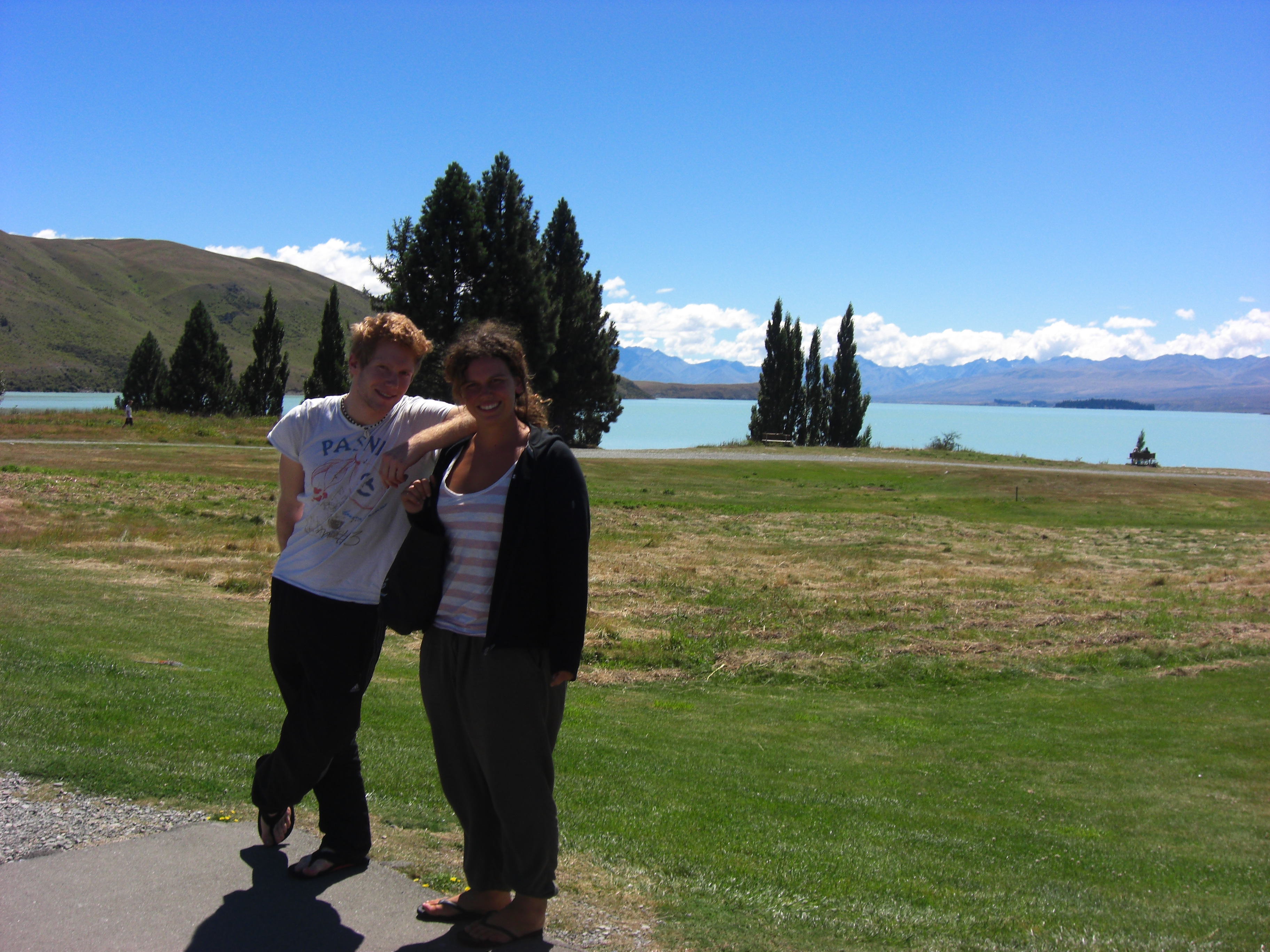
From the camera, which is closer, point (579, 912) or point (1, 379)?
point (579, 912)

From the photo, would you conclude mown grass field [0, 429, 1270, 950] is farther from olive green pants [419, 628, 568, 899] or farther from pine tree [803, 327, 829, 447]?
pine tree [803, 327, 829, 447]

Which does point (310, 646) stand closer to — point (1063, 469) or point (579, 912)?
point (579, 912)

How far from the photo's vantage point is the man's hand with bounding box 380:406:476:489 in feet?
11.1

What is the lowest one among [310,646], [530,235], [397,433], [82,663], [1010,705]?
[1010,705]

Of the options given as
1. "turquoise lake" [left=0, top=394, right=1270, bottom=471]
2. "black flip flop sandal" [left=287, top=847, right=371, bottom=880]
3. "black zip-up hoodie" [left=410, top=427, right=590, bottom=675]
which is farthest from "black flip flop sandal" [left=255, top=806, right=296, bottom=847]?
"turquoise lake" [left=0, top=394, right=1270, bottom=471]

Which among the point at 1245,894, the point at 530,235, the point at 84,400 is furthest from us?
the point at 84,400

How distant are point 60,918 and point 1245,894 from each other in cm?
548

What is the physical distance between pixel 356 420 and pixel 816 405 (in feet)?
213

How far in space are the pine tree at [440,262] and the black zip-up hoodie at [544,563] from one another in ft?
130

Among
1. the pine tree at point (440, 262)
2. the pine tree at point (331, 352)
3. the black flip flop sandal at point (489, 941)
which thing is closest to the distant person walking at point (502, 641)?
the black flip flop sandal at point (489, 941)

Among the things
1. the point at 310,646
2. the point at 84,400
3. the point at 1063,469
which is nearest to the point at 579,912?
the point at 310,646

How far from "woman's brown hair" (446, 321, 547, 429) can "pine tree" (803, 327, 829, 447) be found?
2515 inches

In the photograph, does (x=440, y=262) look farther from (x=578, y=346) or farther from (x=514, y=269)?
(x=578, y=346)

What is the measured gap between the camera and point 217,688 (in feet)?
23.7
